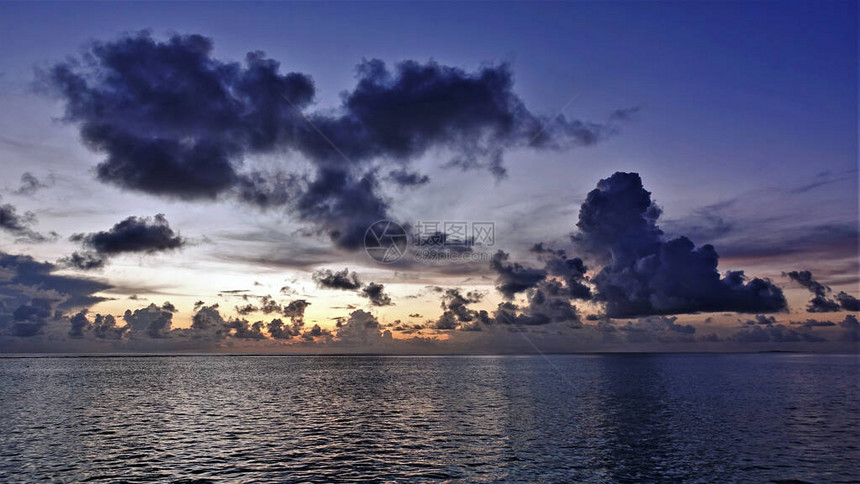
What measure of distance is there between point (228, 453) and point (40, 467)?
15.7 metres

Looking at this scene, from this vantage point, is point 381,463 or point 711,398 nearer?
point 381,463

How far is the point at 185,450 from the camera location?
2143 inches

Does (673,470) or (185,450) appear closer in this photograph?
(673,470)

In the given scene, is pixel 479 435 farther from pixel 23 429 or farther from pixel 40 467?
pixel 23 429

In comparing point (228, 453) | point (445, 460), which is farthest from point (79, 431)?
→ point (445, 460)

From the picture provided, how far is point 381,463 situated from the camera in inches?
1946

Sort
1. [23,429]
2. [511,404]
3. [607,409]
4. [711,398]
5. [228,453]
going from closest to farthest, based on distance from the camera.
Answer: [228,453]
[23,429]
[607,409]
[511,404]
[711,398]

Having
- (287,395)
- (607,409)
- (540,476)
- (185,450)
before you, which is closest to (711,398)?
(607,409)

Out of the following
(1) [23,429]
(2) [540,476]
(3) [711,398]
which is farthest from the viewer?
(3) [711,398]

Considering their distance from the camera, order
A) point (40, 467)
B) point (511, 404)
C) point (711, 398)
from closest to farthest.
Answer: point (40, 467), point (511, 404), point (711, 398)

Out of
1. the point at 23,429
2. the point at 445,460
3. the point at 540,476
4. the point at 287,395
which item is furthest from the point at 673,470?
the point at 287,395

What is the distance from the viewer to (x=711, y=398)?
347ft

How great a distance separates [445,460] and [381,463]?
19.9 feet

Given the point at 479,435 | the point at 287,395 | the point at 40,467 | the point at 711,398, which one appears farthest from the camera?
the point at 287,395
